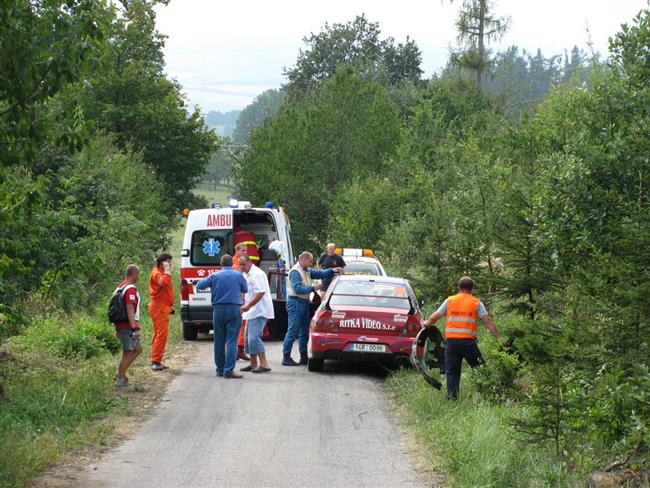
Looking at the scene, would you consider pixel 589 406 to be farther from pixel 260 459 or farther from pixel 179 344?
pixel 179 344

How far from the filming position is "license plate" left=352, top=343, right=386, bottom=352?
1605cm

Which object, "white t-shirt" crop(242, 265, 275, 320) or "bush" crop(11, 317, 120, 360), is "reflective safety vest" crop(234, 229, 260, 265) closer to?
"bush" crop(11, 317, 120, 360)

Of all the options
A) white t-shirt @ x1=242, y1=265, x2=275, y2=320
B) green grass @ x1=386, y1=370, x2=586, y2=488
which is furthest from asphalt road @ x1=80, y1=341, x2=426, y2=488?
white t-shirt @ x1=242, y1=265, x2=275, y2=320

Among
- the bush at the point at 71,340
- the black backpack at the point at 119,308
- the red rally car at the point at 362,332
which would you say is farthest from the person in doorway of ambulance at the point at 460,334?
the bush at the point at 71,340

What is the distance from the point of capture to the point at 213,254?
22406 millimetres

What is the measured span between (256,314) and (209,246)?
247 inches

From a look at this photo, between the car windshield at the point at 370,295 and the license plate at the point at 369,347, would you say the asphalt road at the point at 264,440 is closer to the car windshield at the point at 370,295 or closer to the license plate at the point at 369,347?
the license plate at the point at 369,347

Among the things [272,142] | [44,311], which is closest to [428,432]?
[44,311]

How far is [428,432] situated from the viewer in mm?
11117

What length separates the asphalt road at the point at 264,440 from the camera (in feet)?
30.1

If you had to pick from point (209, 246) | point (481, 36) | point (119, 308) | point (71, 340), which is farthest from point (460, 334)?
point (481, 36)

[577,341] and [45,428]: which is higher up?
[577,341]

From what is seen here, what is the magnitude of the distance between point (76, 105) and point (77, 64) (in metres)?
0.58

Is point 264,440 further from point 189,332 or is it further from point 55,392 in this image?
point 189,332
